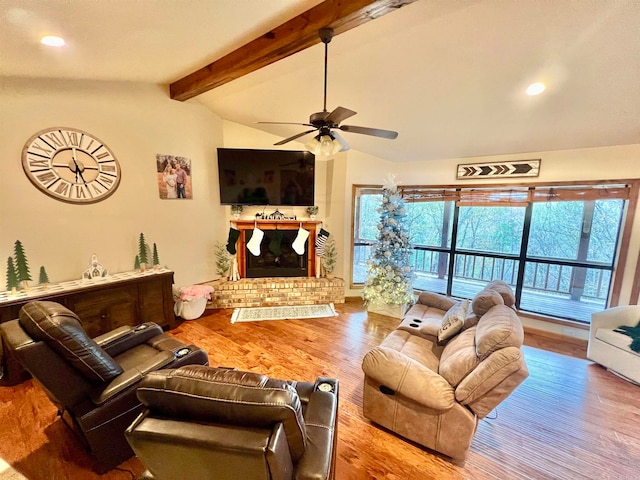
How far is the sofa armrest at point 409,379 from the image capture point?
1759 millimetres

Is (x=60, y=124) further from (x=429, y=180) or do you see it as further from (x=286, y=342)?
(x=429, y=180)

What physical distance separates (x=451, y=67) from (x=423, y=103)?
58 centimetres

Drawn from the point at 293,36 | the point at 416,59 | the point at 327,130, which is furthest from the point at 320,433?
the point at 416,59

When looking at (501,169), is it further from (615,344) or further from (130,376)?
(130,376)

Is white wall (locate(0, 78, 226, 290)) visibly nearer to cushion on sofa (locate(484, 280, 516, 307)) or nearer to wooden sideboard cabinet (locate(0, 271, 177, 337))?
wooden sideboard cabinet (locate(0, 271, 177, 337))

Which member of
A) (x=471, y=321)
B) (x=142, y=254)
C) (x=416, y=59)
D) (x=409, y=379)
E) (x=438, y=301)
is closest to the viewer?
(x=409, y=379)

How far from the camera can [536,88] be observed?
246 cm

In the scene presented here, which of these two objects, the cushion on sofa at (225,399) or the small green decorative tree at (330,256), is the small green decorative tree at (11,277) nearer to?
the cushion on sofa at (225,399)

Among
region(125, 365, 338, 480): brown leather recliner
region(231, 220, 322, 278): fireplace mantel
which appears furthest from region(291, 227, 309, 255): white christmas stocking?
region(125, 365, 338, 480): brown leather recliner

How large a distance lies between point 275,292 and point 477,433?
3209 mm

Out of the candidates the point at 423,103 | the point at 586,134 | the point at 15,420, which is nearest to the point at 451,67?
the point at 423,103

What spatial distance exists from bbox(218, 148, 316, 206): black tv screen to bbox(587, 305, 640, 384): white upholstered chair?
13.5 ft

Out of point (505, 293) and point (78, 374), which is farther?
point (505, 293)

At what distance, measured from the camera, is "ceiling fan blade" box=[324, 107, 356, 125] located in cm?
191
